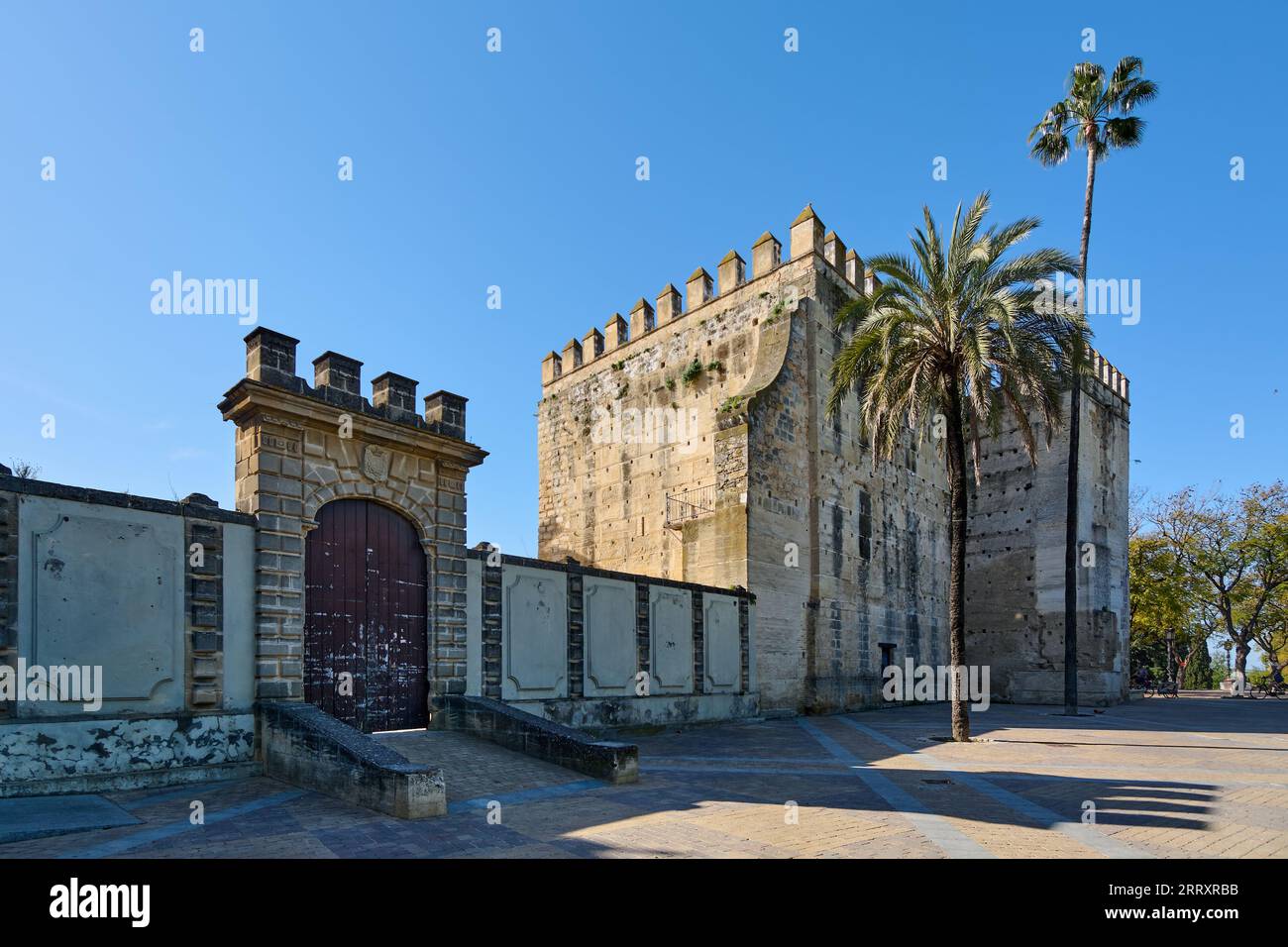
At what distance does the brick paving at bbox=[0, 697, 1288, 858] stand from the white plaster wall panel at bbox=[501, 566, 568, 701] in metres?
2.33

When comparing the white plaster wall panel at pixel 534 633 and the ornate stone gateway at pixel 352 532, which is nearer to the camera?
the ornate stone gateway at pixel 352 532

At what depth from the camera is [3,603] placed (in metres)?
8.89

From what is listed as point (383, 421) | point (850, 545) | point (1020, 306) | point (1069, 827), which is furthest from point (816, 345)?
point (1069, 827)

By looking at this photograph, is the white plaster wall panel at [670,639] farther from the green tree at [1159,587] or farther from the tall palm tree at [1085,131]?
the green tree at [1159,587]

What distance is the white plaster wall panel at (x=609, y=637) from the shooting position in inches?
682

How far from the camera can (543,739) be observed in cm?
1216

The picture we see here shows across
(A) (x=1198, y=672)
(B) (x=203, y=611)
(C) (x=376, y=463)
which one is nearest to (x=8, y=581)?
(B) (x=203, y=611)

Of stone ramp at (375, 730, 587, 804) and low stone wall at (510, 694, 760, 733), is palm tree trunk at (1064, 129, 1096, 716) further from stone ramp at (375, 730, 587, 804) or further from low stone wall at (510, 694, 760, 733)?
stone ramp at (375, 730, 587, 804)

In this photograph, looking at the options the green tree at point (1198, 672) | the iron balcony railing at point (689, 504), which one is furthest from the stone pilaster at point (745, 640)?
the green tree at point (1198, 672)

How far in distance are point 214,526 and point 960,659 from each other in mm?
14773

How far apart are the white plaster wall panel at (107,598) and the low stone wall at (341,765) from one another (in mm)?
1324

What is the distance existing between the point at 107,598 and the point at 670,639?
41.2 feet

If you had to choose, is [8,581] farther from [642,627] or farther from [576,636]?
[642,627]
